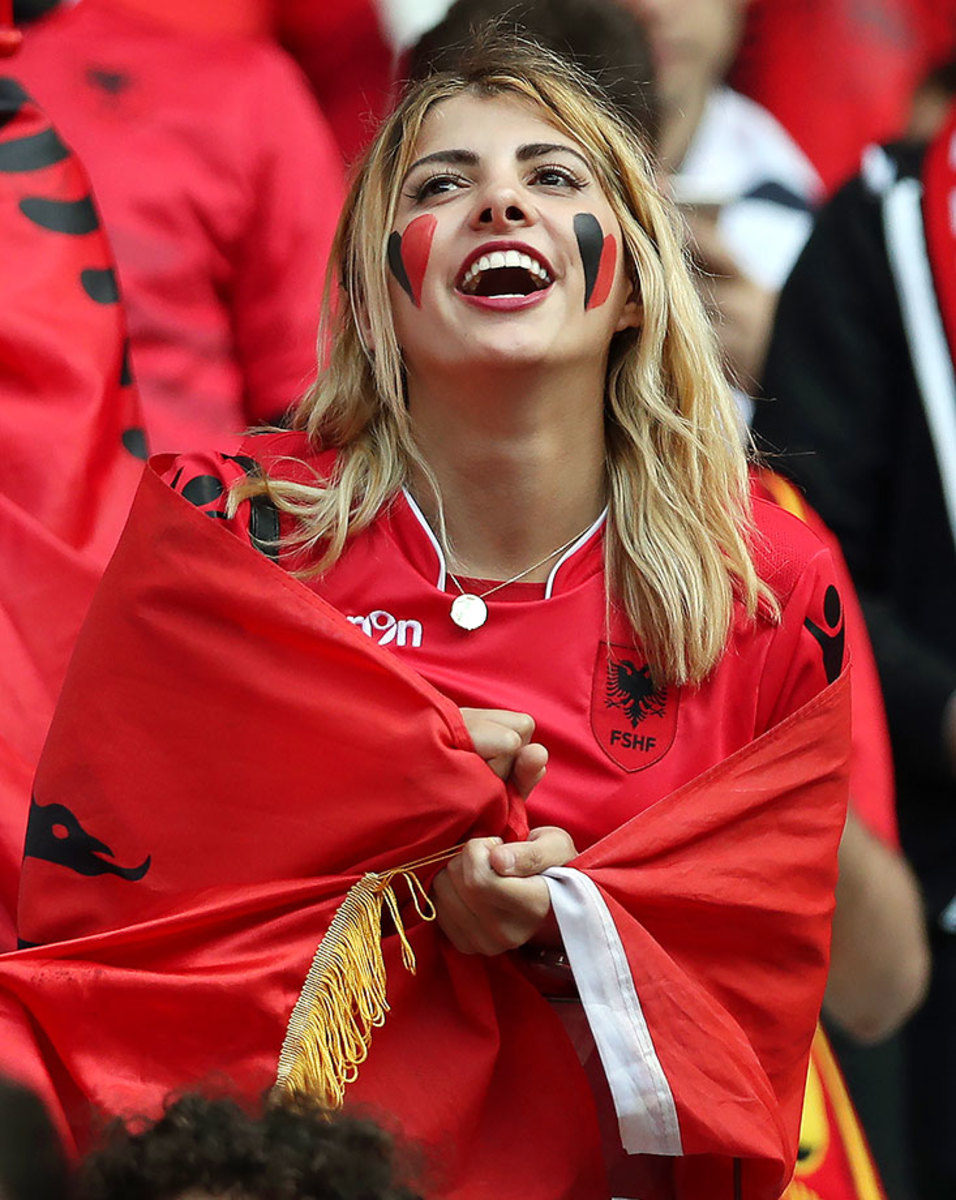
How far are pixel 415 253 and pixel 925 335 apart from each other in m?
1.20

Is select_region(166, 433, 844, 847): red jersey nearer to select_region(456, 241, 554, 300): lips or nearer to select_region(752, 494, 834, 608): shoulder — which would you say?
select_region(752, 494, 834, 608): shoulder

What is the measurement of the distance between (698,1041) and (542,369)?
0.69 metres

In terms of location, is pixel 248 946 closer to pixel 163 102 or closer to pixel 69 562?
pixel 69 562

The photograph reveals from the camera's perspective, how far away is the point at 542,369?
1.94 metres

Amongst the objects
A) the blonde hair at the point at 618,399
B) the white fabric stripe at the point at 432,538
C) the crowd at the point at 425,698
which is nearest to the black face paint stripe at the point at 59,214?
the crowd at the point at 425,698

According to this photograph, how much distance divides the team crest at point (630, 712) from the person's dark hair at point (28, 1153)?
662 mm

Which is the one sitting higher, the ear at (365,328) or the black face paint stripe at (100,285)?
the ear at (365,328)

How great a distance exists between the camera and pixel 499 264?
193 cm

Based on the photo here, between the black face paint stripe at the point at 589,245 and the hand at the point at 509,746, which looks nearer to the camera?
the hand at the point at 509,746

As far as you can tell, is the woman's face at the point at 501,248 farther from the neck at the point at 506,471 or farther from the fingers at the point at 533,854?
the fingers at the point at 533,854

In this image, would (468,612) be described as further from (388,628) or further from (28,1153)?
(28,1153)

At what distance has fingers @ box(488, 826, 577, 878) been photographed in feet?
5.58

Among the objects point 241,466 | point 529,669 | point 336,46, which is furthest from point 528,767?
point 336,46

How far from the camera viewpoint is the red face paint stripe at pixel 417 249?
1.98m
